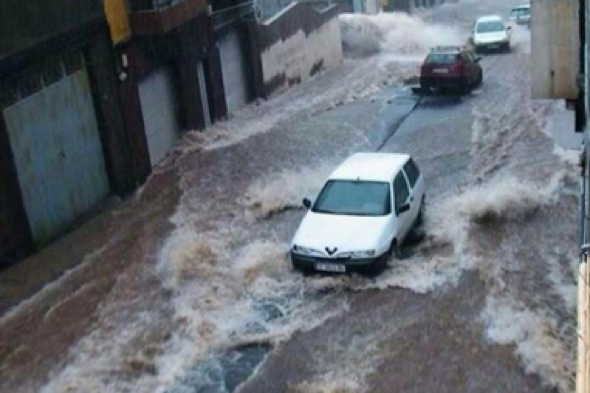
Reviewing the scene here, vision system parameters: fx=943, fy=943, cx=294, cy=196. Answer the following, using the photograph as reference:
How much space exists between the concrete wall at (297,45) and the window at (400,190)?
14.7 meters

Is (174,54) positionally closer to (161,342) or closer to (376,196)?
A: (376,196)

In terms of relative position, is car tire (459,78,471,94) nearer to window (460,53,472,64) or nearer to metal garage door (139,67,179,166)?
window (460,53,472,64)

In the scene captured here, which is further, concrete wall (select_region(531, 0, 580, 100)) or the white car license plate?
the white car license plate

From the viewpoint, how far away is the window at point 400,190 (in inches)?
607

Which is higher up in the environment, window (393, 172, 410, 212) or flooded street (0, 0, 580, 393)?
window (393, 172, 410, 212)

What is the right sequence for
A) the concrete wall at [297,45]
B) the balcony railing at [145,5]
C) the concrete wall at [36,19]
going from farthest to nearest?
the concrete wall at [297,45], the balcony railing at [145,5], the concrete wall at [36,19]

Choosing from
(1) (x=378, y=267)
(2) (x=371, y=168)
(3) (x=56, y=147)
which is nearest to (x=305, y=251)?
(1) (x=378, y=267)

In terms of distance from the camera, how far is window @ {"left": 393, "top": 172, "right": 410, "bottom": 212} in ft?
50.6

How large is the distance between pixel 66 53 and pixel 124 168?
3.11m

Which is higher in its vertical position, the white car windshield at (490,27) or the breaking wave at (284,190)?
the breaking wave at (284,190)

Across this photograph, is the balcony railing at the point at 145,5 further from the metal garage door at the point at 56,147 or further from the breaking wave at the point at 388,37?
the breaking wave at the point at 388,37

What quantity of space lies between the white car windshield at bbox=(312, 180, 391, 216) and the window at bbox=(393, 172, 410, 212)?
17cm

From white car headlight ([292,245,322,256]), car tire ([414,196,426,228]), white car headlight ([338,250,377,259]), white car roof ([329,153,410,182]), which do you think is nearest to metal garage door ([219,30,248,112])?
white car roof ([329,153,410,182])

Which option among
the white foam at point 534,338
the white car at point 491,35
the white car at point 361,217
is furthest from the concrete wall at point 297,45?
the white foam at point 534,338
